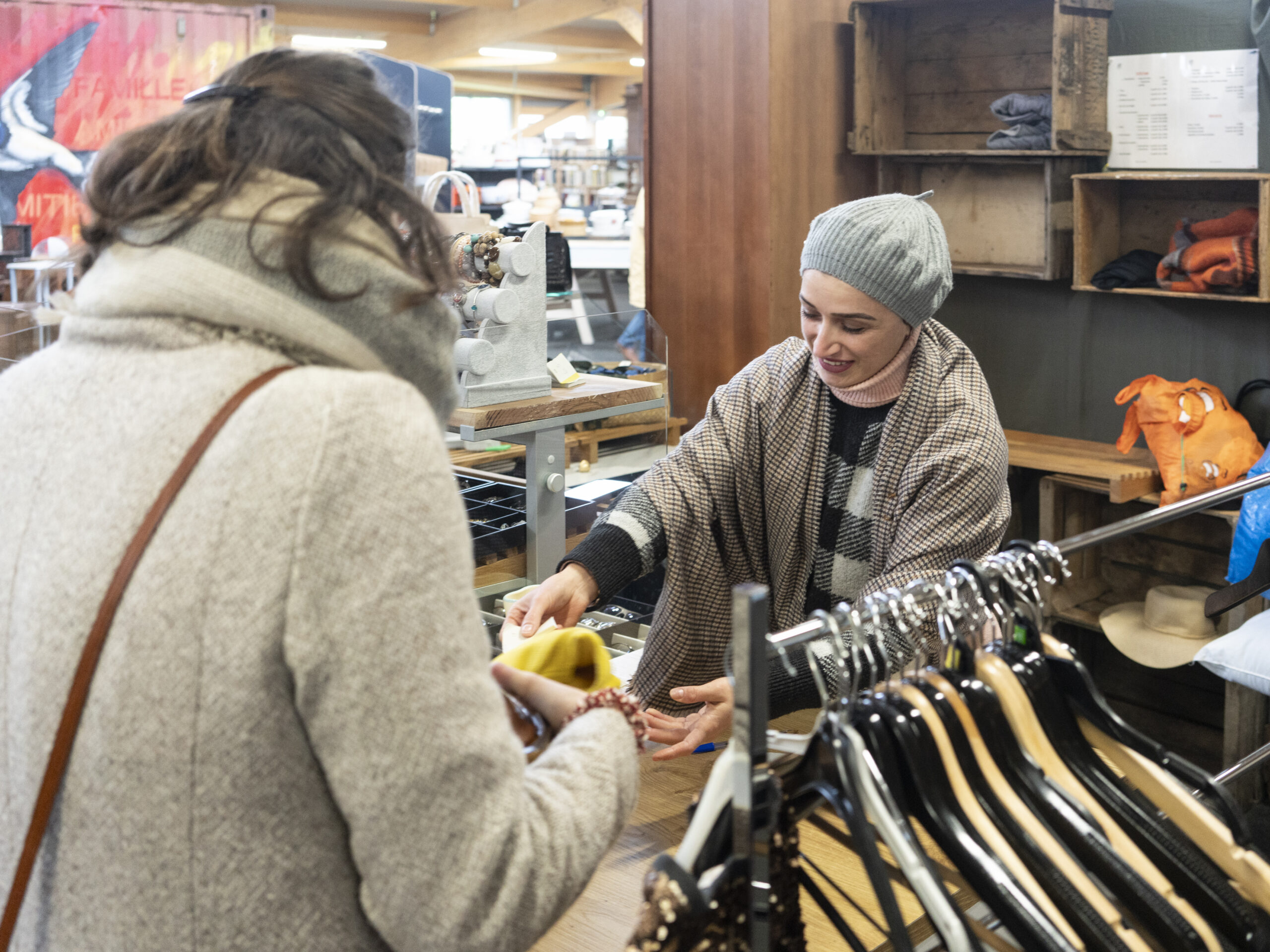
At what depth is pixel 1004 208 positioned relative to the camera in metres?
3.75

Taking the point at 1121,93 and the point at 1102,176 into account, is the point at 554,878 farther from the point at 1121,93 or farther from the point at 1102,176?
the point at 1121,93

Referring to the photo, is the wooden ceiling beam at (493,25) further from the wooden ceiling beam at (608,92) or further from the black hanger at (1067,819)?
the black hanger at (1067,819)

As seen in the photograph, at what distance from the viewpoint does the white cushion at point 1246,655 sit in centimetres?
236

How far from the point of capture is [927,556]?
167 centimetres

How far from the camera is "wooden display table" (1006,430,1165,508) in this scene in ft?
10.7

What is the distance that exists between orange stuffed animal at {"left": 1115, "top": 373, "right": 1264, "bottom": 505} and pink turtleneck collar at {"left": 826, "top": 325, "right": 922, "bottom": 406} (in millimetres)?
1664

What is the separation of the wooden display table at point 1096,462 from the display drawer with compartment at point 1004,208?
0.51 m

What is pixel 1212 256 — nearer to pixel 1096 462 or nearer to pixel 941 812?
pixel 1096 462

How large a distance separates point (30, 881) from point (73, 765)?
102mm

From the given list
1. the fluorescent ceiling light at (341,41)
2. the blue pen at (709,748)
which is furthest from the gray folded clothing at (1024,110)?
the fluorescent ceiling light at (341,41)

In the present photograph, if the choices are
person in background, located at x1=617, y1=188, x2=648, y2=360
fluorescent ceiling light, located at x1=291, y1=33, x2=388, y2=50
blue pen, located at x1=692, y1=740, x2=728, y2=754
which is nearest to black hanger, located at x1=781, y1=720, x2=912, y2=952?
blue pen, located at x1=692, y1=740, x2=728, y2=754

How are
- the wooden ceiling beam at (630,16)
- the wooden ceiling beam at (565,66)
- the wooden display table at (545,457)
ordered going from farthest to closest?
the wooden ceiling beam at (565,66)
the wooden ceiling beam at (630,16)
the wooden display table at (545,457)

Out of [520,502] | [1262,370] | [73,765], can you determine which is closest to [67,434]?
[73,765]

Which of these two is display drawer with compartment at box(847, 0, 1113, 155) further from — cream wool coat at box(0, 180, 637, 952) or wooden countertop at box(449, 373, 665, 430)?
cream wool coat at box(0, 180, 637, 952)
